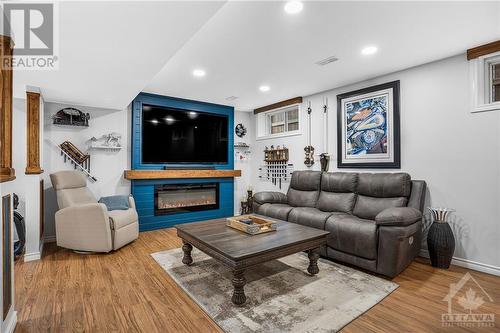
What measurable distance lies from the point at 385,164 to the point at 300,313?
8.11 feet

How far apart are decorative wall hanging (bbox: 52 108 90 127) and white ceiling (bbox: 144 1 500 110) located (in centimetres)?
137

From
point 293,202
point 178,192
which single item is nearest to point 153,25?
point 293,202

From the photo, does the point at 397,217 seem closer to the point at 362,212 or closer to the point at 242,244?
the point at 362,212

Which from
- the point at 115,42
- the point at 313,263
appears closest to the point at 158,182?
the point at 115,42

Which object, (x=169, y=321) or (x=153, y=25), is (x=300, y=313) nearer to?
(x=169, y=321)

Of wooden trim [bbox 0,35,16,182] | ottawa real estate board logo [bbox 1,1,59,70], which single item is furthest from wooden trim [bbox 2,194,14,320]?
ottawa real estate board logo [bbox 1,1,59,70]

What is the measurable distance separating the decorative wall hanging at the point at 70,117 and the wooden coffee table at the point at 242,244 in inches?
103

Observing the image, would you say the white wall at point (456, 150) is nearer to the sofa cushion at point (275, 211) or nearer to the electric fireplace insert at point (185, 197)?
the sofa cushion at point (275, 211)

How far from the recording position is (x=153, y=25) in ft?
5.78

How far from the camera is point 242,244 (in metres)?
2.22

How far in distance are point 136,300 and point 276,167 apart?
358cm

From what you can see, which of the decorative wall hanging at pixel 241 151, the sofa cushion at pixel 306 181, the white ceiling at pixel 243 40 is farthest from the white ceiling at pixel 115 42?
the decorative wall hanging at pixel 241 151

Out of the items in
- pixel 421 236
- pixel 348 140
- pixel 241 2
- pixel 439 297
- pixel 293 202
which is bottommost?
pixel 439 297

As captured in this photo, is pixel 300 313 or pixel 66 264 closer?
pixel 300 313
